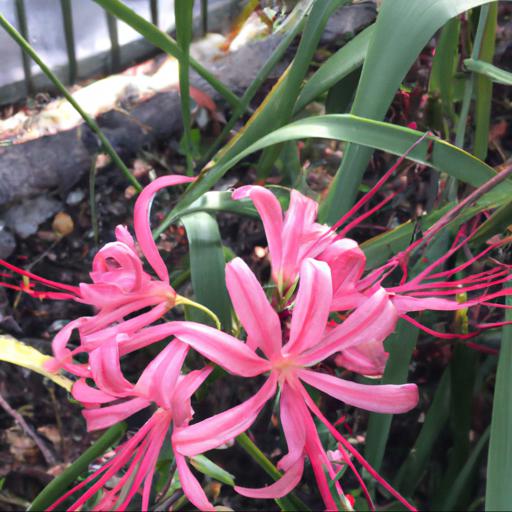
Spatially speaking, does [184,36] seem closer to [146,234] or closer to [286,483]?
[146,234]

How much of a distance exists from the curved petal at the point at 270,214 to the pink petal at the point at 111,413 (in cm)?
18

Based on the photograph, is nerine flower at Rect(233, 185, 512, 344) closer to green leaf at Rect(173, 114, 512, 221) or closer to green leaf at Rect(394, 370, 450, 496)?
green leaf at Rect(173, 114, 512, 221)

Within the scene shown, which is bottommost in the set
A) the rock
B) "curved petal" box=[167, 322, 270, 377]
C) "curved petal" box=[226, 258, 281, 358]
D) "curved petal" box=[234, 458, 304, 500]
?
the rock

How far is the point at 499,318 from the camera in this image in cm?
113

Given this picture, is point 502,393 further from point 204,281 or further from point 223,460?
point 223,460

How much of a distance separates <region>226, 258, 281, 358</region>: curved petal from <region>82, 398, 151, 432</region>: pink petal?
0.53 feet

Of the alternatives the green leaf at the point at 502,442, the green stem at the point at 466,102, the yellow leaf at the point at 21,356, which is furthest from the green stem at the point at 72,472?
the green stem at the point at 466,102

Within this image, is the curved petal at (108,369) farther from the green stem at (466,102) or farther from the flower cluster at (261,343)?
the green stem at (466,102)

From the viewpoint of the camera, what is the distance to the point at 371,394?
55 centimetres

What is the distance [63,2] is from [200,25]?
0.32 metres

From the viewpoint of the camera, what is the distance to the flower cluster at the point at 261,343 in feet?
1.72

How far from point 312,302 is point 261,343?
0.06 metres

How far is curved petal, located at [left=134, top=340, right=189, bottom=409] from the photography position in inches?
21.0

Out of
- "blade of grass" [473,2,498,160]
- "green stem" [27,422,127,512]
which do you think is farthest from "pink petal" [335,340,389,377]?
"blade of grass" [473,2,498,160]
